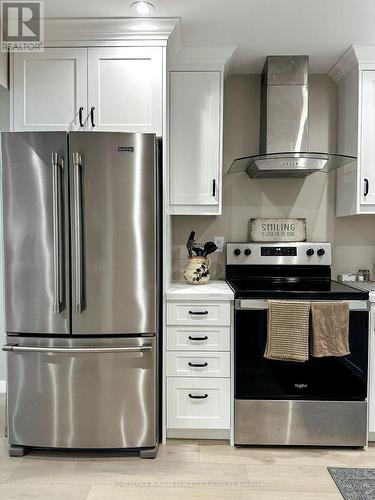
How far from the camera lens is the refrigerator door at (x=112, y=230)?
6.75ft

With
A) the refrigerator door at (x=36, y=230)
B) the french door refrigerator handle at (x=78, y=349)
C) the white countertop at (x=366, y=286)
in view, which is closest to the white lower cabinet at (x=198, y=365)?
the french door refrigerator handle at (x=78, y=349)

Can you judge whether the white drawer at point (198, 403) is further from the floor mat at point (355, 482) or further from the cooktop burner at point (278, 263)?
the cooktop burner at point (278, 263)

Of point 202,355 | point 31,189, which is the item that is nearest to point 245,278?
point 202,355

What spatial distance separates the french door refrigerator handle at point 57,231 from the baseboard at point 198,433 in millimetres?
1053

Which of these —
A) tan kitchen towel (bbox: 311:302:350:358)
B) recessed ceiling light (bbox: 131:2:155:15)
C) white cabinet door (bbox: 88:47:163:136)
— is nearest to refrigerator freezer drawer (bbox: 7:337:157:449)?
tan kitchen towel (bbox: 311:302:350:358)

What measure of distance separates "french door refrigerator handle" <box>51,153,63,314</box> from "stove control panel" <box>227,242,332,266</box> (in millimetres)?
1400

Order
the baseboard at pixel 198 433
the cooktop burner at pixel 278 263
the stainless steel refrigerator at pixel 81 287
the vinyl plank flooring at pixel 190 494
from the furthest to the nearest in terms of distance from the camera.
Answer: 1. the cooktop burner at pixel 278 263
2. the baseboard at pixel 198 433
3. the stainless steel refrigerator at pixel 81 287
4. the vinyl plank flooring at pixel 190 494

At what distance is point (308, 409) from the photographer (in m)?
2.24

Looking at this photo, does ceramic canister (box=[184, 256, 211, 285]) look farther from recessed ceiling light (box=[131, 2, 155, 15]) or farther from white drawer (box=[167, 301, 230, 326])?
recessed ceiling light (box=[131, 2, 155, 15])

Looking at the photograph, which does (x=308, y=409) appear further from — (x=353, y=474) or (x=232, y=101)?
(x=232, y=101)

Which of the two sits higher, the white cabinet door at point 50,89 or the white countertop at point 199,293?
the white cabinet door at point 50,89

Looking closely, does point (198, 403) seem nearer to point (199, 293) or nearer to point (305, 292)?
point (199, 293)

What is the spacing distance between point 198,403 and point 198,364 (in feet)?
0.80

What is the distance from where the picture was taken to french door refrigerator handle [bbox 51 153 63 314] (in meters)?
2.03
